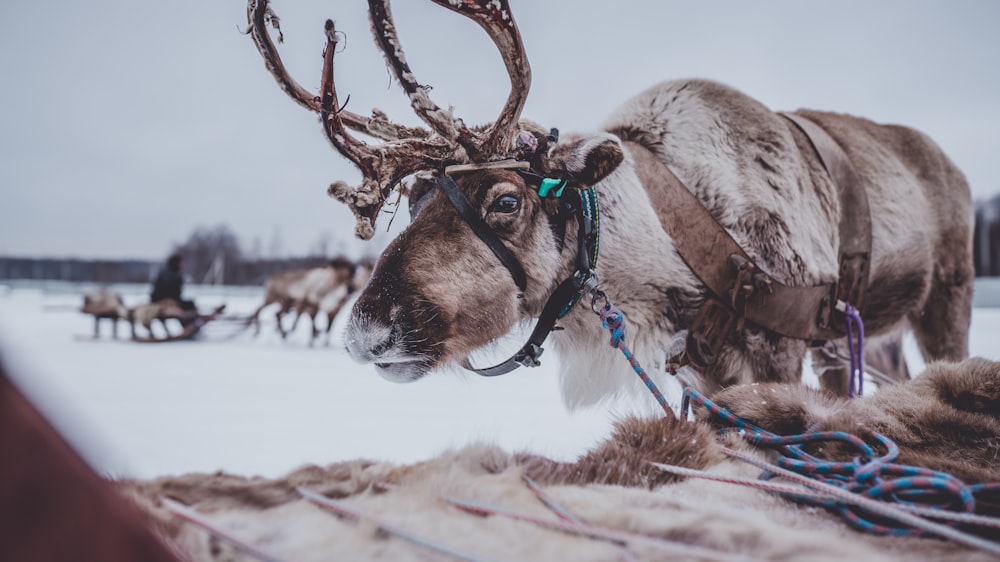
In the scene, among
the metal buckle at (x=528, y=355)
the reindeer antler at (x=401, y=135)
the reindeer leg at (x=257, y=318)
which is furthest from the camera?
the reindeer leg at (x=257, y=318)

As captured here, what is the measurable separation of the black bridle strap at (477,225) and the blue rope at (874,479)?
98cm

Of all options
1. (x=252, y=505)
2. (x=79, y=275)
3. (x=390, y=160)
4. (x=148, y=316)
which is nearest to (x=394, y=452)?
(x=390, y=160)

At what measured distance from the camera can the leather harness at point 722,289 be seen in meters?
1.96

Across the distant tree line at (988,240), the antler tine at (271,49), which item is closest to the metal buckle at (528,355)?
the antler tine at (271,49)

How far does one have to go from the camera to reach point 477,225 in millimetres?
1755

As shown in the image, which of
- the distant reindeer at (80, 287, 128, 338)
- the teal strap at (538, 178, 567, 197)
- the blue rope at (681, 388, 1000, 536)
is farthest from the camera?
the distant reindeer at (80, 287, 128, 338)

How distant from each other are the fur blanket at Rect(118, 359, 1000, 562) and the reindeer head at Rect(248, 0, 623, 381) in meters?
0.76

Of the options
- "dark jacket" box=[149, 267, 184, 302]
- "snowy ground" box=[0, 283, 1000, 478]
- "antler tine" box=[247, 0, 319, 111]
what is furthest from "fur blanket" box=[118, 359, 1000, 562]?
"dark jacket" box=[149, 267, 184, 302]

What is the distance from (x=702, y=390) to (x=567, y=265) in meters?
0.77

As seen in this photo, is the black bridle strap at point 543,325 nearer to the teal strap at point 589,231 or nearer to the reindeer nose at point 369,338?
the teal strap at point 589,231

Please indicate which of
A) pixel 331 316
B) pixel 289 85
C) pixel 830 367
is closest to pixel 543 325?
pixel 289 85

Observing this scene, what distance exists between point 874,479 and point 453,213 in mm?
1358

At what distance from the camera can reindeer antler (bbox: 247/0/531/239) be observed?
67.1 inches

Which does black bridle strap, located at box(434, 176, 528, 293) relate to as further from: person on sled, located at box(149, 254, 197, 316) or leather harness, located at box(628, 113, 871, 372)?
person on sled, located at box(149, 254, 197, 316)
